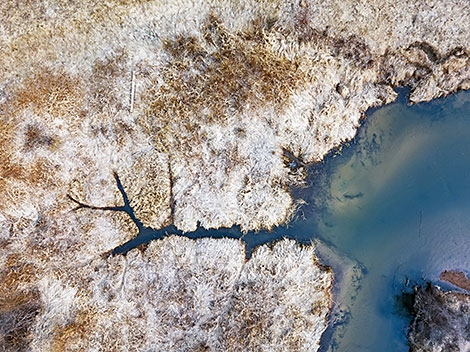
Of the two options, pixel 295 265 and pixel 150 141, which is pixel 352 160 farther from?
pixel 150 141

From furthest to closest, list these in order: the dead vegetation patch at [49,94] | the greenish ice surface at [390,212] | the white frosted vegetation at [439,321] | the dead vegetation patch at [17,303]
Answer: the greenish ice surface at [390,212] < the white frosted vegetation at [439,321] < the dead vegetation patch at [49,94] < the dead vegetation patch at [17,303]

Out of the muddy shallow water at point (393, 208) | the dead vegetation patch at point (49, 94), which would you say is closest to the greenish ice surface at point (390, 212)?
the muddy shallow water at point (393, 208)

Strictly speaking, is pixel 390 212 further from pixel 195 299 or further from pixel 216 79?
pixel 216 79

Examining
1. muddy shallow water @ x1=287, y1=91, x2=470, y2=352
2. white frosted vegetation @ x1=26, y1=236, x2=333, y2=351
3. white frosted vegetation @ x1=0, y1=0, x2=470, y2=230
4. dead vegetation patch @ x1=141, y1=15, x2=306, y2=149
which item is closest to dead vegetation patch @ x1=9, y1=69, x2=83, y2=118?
white frosted vegetation @ x1=0, y1=0, x2=470, y2=230

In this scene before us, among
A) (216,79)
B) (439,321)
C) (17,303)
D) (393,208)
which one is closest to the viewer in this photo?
(17,303)

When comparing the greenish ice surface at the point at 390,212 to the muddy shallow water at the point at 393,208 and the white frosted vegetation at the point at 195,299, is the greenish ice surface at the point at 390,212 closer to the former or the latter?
the muddy shallow water at the point at 393,208

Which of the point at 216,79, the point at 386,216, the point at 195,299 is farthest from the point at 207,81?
the point at 386,216

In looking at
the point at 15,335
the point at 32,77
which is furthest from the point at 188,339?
the point at 32,77
